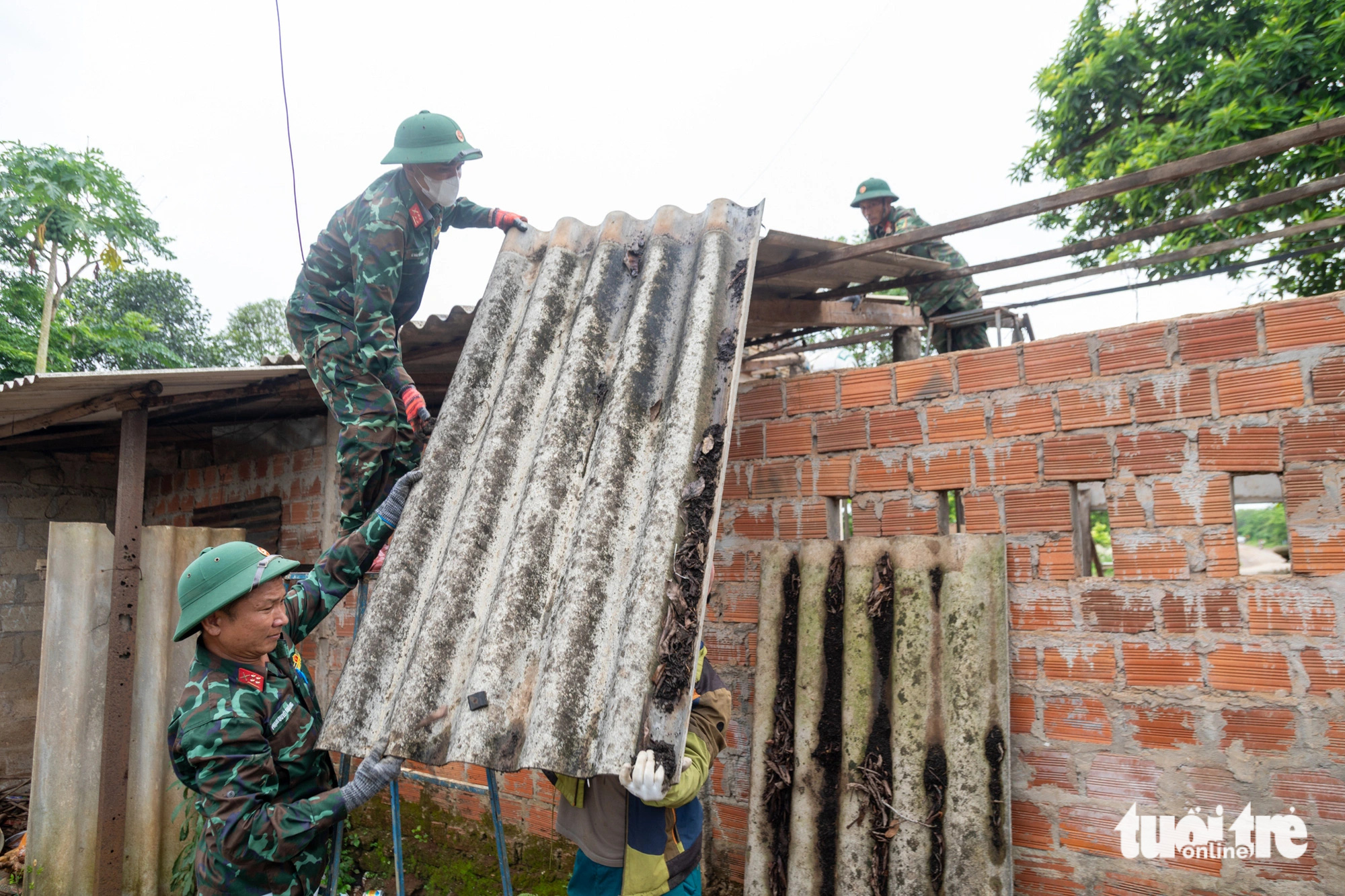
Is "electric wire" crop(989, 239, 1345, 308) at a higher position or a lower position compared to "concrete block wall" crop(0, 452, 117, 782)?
higher

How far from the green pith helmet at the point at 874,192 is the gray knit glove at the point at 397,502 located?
396 cm

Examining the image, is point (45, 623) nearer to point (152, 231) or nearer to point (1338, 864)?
point (1338, 864)

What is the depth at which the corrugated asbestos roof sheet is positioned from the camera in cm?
196

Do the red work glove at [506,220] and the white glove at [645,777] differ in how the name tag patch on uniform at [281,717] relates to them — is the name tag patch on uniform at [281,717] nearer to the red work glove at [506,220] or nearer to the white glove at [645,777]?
the white glove at [645,777]

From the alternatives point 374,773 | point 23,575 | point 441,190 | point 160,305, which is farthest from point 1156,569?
point 160,305

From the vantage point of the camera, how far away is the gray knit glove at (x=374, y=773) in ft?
6.67

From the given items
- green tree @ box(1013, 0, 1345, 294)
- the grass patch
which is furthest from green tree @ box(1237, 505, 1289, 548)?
the grass patch

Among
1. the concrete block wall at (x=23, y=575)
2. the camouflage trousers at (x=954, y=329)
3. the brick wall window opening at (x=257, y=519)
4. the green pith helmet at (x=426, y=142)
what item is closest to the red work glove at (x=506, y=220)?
the green pith helmet at (x=426, y=142)

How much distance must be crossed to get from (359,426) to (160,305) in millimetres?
30393

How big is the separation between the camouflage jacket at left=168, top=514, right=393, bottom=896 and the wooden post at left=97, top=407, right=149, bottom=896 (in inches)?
94.5

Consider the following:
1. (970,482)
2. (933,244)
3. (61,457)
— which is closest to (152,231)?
(61,457)

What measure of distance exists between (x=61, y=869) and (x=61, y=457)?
13.2 ft

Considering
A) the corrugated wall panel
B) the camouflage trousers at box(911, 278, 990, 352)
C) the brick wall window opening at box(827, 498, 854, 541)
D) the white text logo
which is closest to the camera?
the white text logo

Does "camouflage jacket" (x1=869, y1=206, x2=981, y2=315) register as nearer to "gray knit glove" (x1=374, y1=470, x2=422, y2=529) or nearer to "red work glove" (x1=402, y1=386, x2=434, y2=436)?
"red work glove" (x1=402, y1=386, x2=434, y2=436)
